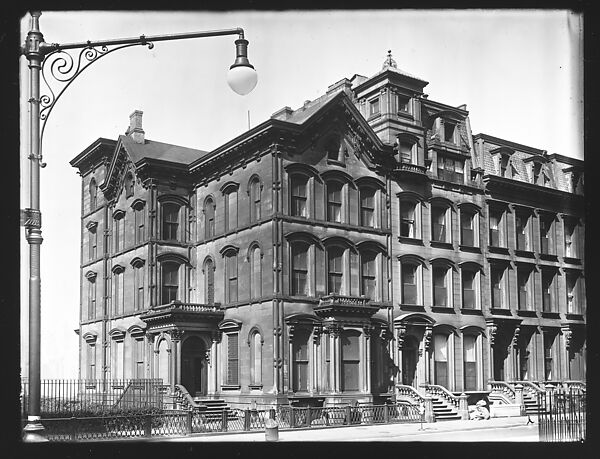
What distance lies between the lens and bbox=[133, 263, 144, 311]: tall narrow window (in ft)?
130

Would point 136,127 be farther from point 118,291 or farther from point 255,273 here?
point 255,273

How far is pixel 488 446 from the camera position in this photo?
1639 cm

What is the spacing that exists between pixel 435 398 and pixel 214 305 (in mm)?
11264

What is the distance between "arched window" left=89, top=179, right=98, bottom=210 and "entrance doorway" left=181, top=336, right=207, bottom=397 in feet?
41.8

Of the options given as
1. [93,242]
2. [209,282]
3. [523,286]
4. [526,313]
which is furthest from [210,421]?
[523,286]

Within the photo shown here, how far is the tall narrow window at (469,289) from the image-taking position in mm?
40844

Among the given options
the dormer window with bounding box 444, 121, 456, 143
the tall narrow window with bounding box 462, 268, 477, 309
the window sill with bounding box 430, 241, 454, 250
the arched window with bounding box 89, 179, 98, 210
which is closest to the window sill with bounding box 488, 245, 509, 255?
the tall narrow window with bounding box 462, 268, 477, 309

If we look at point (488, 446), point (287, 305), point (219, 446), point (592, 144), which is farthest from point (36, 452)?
point (287, 305)

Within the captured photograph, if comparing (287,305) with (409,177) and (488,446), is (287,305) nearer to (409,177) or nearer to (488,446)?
(409,177)

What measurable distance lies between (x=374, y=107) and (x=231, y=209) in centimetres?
929

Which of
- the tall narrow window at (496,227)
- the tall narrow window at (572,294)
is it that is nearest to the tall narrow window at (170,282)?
the tall narrow window at (496,227)

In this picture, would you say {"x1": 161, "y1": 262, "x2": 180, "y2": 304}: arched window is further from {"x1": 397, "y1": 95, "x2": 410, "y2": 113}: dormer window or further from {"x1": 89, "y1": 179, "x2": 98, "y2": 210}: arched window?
{"x1": 397, "y1": 95, "x2": 410, "y2": 113}: dormer window

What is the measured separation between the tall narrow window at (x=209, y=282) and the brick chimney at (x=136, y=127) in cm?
892

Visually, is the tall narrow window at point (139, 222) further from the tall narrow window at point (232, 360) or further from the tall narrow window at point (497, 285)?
the tall narrow window at point (497, 285)
